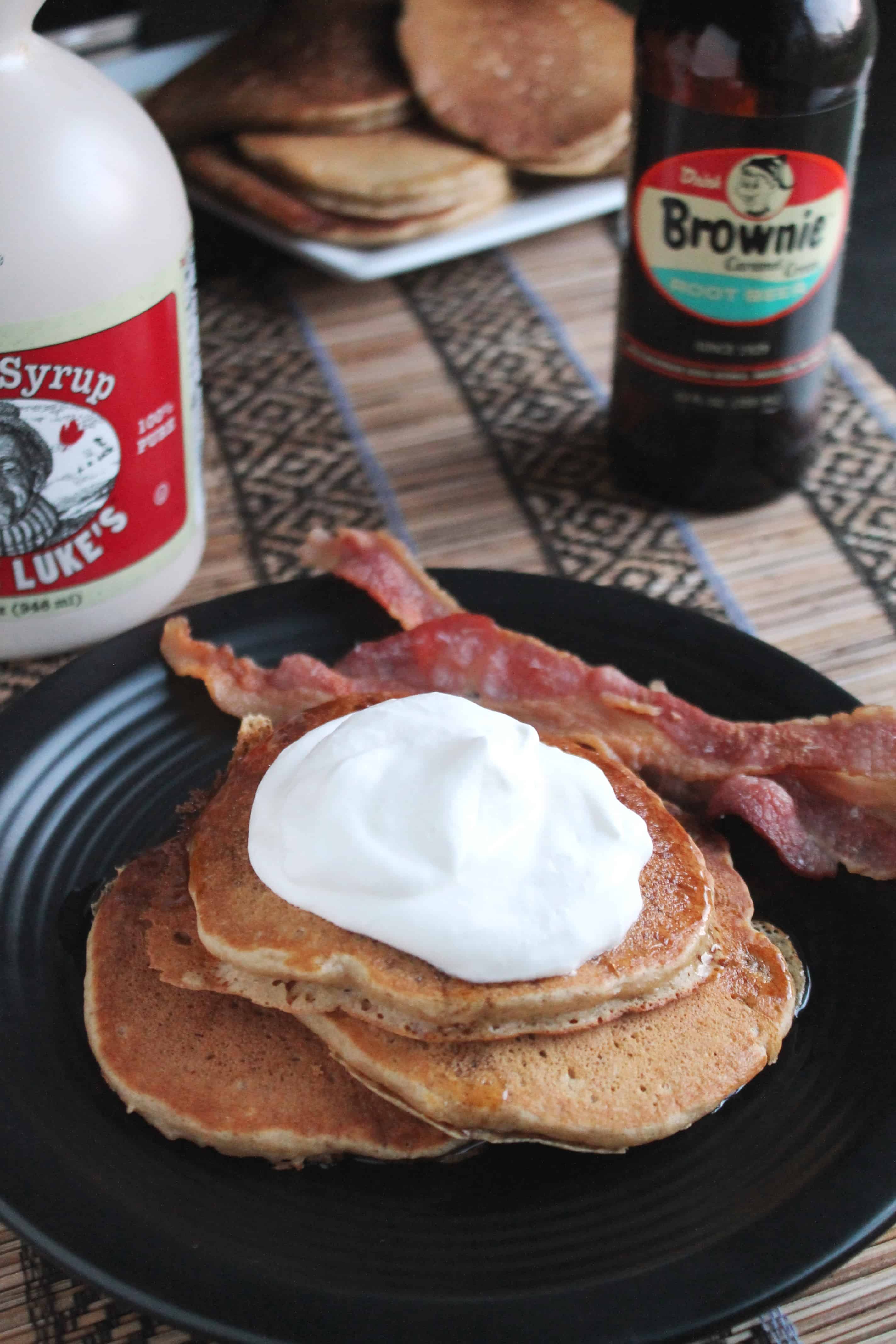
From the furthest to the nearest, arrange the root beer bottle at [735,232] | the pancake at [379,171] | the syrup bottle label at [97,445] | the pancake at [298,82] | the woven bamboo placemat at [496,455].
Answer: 1. the pancake at [298,82]
2. the pancake at [379,171]
3. the woven bamboo placemat at [496,455]
4. the root beer bottle at [735,232]
5. the syrup bottle label at [97,445]

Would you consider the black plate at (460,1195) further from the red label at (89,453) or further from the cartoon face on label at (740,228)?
the cartoon face on label at (740,228)

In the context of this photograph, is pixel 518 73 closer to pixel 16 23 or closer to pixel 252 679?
pixel 16 23

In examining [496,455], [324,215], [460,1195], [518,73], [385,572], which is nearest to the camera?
[460,1195]

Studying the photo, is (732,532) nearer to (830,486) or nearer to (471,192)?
(830,486)

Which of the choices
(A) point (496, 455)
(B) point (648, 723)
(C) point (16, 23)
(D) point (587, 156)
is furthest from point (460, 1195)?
(D) point (587, 156)

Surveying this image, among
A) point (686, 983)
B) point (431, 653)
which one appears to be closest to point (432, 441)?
point (431, 653)

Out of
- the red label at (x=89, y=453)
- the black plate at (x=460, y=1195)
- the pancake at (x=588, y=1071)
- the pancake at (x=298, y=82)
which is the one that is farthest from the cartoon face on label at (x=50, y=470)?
the pancake at (x=298, y=82)
